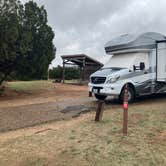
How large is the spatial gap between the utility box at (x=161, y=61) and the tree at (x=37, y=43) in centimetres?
708

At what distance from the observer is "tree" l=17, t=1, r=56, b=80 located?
1761 centimetres

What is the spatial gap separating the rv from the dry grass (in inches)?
176

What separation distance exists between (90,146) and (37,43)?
40.7 feet

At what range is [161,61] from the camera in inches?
529

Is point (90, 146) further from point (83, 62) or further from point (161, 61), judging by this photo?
point (83, 62)

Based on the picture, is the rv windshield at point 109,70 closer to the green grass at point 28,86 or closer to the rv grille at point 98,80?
the rv grille at point 98,80

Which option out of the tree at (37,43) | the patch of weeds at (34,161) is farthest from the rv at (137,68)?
the patch of weeds at (34,161)

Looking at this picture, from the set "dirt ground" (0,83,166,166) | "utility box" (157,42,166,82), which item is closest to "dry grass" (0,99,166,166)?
"dirt ground" (0,83,166,166)

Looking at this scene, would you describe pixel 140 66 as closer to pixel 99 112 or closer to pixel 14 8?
pixel 99 112

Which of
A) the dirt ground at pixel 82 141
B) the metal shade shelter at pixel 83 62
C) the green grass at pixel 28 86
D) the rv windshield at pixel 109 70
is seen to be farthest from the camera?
the metal shade shelter at pixel 83 62

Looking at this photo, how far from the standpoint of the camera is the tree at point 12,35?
1577 centimetres

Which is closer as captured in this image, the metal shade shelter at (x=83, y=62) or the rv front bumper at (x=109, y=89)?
the rv front bumper at (x=109, y=89)

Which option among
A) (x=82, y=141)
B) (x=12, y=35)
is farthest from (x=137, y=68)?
(x=82, y=141)

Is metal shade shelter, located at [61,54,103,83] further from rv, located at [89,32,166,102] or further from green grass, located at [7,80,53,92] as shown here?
rv, located at [89,32,166,102]
